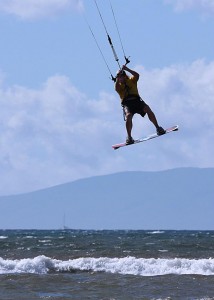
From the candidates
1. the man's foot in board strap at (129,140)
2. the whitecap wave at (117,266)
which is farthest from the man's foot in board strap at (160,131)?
the whitecap wave at (117,266)

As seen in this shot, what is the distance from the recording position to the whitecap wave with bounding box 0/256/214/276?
141 ft

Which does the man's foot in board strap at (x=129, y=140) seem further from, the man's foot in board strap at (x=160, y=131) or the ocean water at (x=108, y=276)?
the ocean water at (x=108, y=276)

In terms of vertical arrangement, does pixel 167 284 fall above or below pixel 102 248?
below

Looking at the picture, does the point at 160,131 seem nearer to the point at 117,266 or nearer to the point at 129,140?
the point at 129,140

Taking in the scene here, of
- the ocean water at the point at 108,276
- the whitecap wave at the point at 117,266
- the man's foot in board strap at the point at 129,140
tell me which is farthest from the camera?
the whitecap wave at the point at 117,266

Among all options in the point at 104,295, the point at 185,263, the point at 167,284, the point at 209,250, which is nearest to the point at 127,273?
the point at 185,263

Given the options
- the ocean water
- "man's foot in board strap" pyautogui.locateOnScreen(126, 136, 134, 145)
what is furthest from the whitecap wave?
"man's foot in board strap" pyautogui.locateOnScreen(126, 136, 134, 145)

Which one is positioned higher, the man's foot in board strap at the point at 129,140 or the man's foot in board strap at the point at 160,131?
the man's foot in board strap at the point at 160,131

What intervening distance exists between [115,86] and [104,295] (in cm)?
869

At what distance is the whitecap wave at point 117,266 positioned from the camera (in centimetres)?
4309

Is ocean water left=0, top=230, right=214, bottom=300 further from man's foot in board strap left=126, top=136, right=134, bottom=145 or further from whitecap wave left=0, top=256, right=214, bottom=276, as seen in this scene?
man's foot in board strap left=126, top=136, right=134, bottom=145

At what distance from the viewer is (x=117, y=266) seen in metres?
44.3

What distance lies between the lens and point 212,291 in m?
34.7

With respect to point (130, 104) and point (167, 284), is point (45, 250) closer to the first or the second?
point (167, 284)
